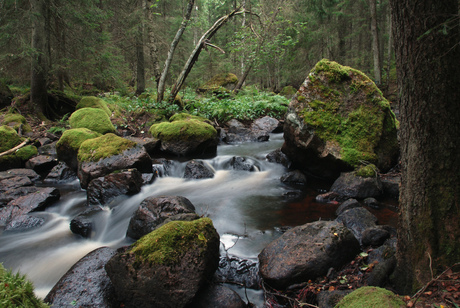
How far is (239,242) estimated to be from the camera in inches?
194

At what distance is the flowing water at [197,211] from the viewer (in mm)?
4742

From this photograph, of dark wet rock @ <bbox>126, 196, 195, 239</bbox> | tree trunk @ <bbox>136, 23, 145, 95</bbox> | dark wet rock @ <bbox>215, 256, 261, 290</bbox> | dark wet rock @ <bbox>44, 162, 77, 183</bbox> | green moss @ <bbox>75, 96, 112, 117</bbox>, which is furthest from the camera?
tree trunk @ <bbox>136, 23, 145, 95</bbox>

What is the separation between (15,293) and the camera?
1587 mm

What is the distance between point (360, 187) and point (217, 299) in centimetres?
420

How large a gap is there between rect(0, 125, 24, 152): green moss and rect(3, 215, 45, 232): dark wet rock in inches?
154

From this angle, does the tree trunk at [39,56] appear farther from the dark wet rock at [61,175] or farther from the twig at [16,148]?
the dark wet rock at [61,175]

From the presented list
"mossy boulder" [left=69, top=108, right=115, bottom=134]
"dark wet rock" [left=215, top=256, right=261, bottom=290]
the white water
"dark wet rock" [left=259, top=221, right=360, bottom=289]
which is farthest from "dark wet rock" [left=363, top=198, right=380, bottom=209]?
"mossy boulder" [left=69, top=108, right=115, bottom=134]

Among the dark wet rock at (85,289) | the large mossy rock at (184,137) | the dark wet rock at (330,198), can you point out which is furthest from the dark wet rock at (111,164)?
the dark wet rock at (330,198)

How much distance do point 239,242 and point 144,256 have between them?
207cm

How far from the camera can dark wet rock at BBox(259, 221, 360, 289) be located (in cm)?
358

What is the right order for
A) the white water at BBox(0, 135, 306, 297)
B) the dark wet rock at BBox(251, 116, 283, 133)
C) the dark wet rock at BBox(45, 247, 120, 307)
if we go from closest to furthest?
1. the dark wet rock at BBox(45, 247, 120, 307)
2. the white water at BBox(0, 135, 306, 297)
3. the dark wet rock at BBox(251, 116, 283, 133)

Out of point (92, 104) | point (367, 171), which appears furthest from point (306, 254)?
point (92, 104)

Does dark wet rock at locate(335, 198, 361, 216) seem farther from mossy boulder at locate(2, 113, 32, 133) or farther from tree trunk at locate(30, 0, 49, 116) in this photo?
tree trunk at locate(30, 0, 49, 116)

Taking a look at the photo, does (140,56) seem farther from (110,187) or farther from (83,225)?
(83,225)
